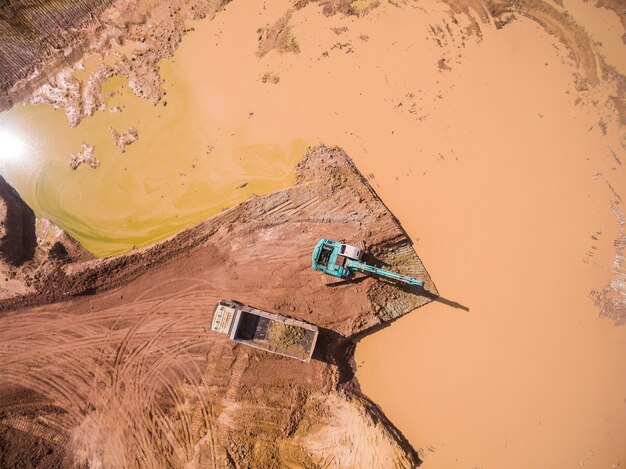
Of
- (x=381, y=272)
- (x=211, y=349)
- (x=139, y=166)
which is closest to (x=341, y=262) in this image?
(x=381, y=272)

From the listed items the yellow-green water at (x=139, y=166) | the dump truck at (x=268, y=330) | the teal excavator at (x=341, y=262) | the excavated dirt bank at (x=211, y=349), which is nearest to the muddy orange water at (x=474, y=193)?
the yellow-green water at (x=139, y=166)

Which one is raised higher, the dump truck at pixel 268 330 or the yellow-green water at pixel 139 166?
the yellow-green water at pixel 139 166

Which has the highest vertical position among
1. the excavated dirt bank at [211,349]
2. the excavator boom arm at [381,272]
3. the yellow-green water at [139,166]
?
the yellow-green water at [139,166]

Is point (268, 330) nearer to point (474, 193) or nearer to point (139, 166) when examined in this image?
point (139, 166)

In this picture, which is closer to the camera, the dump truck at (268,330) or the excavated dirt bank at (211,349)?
the dump truck at (268,330)

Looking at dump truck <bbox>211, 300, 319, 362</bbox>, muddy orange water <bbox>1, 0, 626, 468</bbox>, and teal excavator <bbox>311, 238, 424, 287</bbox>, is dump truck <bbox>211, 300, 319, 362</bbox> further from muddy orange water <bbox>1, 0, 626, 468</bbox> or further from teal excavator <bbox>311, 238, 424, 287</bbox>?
muddy orange water <bbox>1, 0, 626, 468</bbox>

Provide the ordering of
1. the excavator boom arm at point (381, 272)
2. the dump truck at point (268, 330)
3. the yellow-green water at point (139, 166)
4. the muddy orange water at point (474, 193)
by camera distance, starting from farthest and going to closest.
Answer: the yellow-green water at point (139, 166), the muddy orange water at point (474, 193), the dump truck at point (268, 330), the excavator boom arm at point (381, 272)

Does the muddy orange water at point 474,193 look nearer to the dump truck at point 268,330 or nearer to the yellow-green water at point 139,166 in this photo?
the yellow-green water at point 139,166
